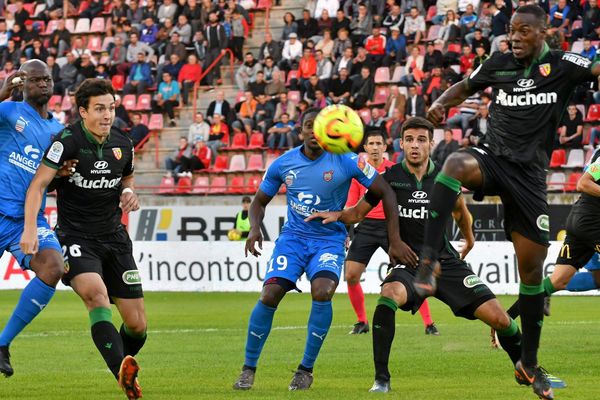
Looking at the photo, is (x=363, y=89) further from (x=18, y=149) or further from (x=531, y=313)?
(x=531, y=313)

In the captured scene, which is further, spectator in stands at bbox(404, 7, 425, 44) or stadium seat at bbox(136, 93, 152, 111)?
stadium seat at bbox(136, 93, 152, 111)

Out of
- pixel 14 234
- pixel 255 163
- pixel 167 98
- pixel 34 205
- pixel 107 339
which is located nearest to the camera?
pixel 107 339

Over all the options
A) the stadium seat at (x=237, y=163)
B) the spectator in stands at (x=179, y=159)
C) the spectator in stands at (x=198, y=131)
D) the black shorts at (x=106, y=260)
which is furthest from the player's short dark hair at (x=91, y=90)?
the spectator in stands at (x=198, y=131)

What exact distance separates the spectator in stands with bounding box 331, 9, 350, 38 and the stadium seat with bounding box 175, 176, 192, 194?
572 cm

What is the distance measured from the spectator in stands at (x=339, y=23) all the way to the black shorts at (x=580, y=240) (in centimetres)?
1939

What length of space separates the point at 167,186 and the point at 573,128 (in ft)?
32.8

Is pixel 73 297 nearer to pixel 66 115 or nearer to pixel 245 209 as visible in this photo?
pixel 245 209

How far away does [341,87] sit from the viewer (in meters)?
29.3

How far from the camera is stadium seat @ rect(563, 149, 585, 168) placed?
1009 inches

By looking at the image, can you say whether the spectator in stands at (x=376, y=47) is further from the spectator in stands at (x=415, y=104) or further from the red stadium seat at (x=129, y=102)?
the red stadium seat at (x=129, y=102)

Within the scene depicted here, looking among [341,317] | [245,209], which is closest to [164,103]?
[245,209]

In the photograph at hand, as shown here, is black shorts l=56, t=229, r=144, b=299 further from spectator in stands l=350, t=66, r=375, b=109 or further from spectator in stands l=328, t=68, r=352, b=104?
spectator in stands l=328, t=68, r=352, b=104

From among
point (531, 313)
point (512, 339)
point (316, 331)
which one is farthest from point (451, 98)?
point (316, 331)

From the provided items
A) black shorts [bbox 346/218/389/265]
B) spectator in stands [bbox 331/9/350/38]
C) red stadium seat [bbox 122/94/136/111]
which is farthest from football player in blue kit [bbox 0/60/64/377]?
red stadium seat [bbox 122/94/136/111]
